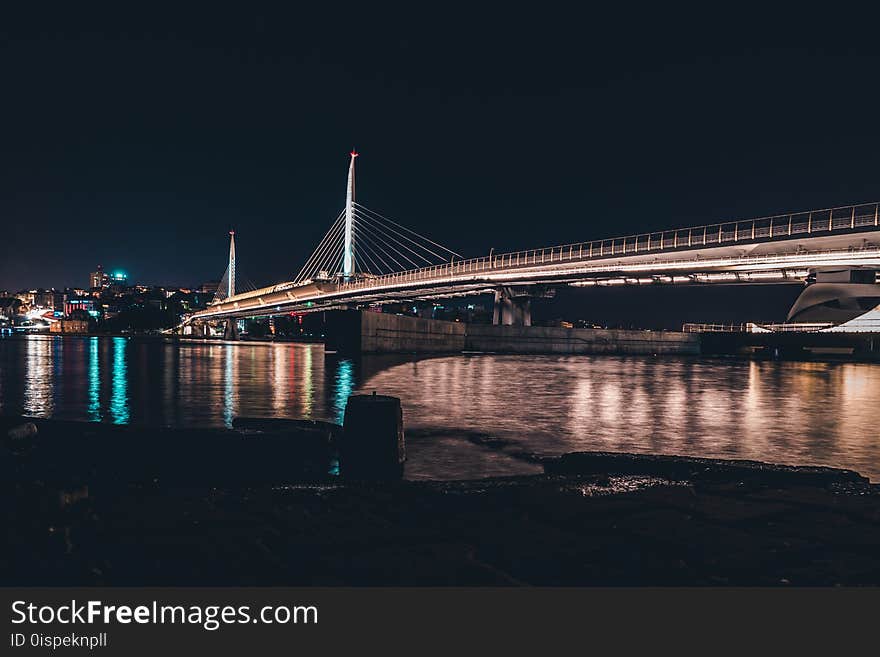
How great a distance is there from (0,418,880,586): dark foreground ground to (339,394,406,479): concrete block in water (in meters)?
1.20

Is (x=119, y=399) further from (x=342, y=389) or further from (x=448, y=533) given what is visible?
(x=448, y=533)

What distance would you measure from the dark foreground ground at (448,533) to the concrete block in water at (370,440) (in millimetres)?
1201

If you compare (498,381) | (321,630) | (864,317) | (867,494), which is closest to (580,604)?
(321,630)

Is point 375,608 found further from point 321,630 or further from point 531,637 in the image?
point 531,637

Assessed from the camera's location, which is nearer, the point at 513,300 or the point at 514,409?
the point at 514,409

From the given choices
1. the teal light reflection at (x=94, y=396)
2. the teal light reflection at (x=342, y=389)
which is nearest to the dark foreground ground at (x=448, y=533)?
the teal light reflection at (x=342, y=389)

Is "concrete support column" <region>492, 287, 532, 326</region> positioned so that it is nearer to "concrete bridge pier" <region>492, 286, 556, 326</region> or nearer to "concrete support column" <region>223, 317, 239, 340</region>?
"concrete bridge pier" <region>492, 286, 556, 326</region>

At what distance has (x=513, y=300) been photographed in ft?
239

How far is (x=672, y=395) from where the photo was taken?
2038 centimetres

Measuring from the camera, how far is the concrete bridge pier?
71.7 meters

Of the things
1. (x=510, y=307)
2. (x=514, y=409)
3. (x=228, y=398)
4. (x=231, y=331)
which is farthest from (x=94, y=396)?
(x=231, y=331)

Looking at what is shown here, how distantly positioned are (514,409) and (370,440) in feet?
28.7

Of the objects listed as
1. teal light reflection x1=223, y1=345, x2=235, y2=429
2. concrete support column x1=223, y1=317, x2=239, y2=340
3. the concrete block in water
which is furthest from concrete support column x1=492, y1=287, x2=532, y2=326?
concrete support column x1=223, y1=317, x2=239, y2=340

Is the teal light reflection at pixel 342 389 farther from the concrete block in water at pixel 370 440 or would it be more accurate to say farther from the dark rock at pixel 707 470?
the dark rock at pixel 707 470
